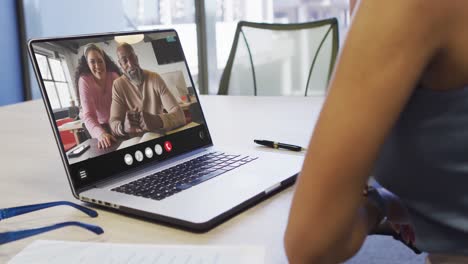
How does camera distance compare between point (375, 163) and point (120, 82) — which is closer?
point (375, 163)

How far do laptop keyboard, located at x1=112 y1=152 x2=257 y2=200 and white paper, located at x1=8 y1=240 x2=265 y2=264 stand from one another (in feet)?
A: 0.46

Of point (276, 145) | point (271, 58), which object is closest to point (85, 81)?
point (276, 145)

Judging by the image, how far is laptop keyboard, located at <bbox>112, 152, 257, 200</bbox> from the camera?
89 cm

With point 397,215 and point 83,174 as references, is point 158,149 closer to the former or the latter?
point 83,174

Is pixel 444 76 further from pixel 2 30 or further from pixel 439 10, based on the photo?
pixel 2 30

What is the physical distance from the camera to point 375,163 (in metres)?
0.53

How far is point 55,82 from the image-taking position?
913 millimetres

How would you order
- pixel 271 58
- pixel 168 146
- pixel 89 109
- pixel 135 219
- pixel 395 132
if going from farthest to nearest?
pixel 271 58, pixel 168 146, pixel 89 109, pixel 135 219, pixel 395 132

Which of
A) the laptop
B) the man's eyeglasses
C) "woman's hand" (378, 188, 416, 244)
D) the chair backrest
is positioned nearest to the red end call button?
the laptop

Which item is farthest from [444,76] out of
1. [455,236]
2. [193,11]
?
[193,11]

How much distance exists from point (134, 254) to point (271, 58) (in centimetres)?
170

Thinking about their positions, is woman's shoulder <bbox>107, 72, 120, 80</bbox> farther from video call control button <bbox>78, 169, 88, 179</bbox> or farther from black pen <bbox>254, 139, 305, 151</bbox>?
black pen <bbox>254, 139, 305, 151</bbox>

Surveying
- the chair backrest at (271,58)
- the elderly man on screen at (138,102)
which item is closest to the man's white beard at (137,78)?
the elderly man on screen at (138,102)

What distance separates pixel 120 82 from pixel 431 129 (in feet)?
1.95
